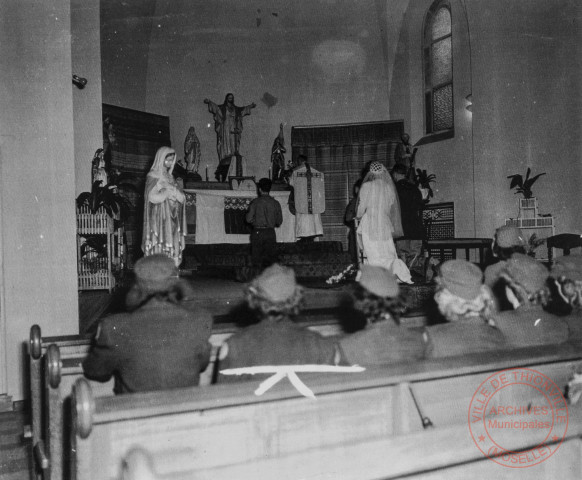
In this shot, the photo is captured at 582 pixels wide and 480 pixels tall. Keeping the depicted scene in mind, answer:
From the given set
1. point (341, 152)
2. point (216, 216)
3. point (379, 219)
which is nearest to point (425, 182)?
point (341, 152)

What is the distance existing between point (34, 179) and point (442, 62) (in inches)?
397

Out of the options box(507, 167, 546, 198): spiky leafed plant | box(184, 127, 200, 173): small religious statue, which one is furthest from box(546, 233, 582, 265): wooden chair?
box(184, 127, 200, 173): small religious statue

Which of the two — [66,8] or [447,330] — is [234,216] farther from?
[447,330]

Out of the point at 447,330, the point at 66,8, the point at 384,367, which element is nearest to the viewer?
the point at 384,367

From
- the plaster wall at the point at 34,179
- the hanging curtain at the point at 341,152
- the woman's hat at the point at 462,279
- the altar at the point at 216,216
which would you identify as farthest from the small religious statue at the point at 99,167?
the woman's hat at the point at 462,279

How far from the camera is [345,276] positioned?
8914 mm

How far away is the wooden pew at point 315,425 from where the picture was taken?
1.45 meters

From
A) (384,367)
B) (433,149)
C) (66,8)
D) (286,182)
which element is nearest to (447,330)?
(384,367)

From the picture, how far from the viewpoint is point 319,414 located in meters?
2.29

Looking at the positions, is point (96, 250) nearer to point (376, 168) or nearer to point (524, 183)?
point (376, 168)

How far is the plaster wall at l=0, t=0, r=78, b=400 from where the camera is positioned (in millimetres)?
5020

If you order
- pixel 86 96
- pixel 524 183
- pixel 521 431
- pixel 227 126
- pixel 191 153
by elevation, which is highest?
pixel 227 126

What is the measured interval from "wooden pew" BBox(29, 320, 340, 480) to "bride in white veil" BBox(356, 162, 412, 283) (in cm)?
427

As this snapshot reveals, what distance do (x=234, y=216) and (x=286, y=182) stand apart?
167 cm
